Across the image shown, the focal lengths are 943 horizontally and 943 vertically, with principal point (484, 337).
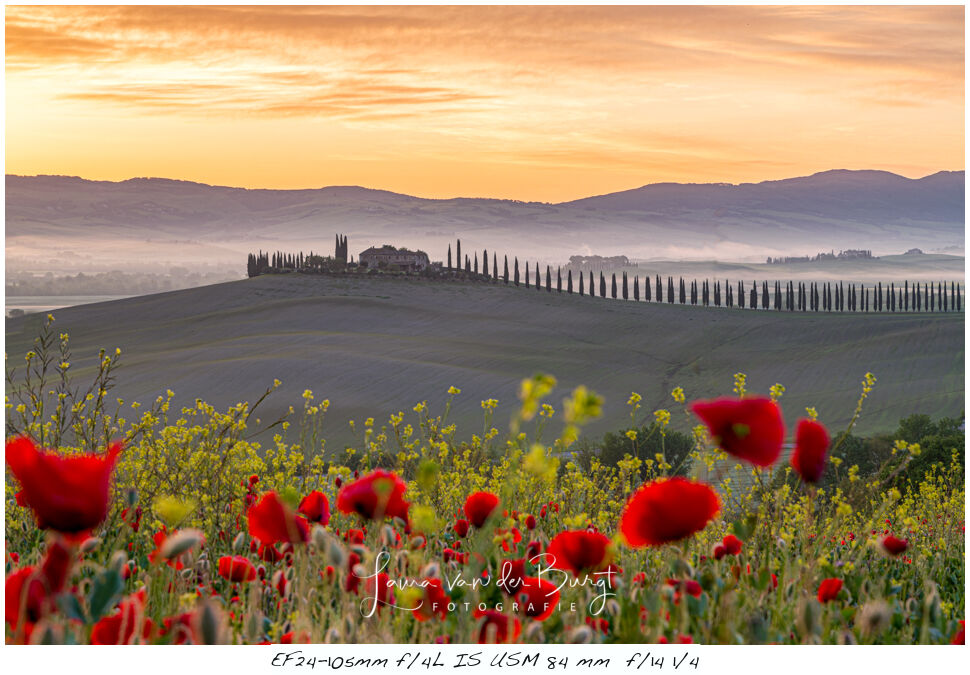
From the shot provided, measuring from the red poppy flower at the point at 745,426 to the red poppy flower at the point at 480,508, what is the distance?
760 mm

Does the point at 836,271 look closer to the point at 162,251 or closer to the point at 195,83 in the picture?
the point at 162,251

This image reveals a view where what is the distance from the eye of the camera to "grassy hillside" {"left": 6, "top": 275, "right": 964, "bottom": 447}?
21953mm

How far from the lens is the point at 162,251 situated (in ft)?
47.1

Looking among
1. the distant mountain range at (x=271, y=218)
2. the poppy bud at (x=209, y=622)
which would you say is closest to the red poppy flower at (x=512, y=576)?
the poppy bud at (x=209, y=622)

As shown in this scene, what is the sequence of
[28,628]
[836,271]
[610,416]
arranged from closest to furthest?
[28,628] < [610,416] < [836,271]

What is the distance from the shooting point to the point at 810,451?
76.9 inches

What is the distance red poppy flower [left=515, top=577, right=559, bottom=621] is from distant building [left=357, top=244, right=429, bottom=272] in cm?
2487

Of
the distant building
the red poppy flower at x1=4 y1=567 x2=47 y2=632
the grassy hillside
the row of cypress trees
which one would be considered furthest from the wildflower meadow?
the row of cypress trees

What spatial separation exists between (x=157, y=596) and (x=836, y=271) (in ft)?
121

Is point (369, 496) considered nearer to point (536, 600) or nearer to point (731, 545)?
point (536, 600)

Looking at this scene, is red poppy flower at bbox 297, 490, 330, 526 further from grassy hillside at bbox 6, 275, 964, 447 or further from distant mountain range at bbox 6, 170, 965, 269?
grassy hillside at bbox 6, 275, 964, 447

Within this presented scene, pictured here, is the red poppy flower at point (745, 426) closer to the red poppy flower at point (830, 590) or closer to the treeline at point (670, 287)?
the red poppy flower at point (830, 590)
